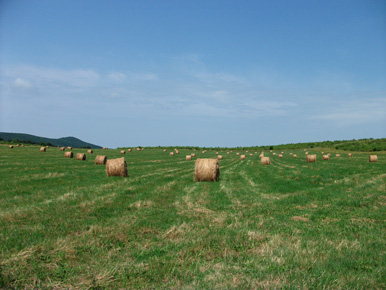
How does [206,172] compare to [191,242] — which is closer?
[191,242]

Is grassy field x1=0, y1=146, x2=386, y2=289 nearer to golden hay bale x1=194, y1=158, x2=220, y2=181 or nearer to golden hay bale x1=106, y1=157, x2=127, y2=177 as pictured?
golden hay bale x1=194, y1=158, x2=220, y2=181

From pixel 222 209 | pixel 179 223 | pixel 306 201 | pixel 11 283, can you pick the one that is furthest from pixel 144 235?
pixel 306 201

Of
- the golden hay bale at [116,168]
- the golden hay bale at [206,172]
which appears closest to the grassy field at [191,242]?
the golden hay bale at [206,172]

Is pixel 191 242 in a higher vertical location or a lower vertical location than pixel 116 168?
lower

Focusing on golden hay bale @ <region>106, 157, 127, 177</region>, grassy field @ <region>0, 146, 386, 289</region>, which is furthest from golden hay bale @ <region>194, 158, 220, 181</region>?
grassy field @ <region>0, 146, 386, 289</region>

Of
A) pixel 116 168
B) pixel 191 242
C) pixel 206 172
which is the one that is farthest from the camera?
pixel 116 168

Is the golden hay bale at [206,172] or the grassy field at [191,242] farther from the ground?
the golden hay bale at [206,172]

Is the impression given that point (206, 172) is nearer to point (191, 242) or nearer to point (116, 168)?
point (116, 168)

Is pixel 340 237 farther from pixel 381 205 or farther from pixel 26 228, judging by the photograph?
pixel 26 228

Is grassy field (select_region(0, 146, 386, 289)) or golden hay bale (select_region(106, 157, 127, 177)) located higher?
golden hay bale (select_region(106, 157, 127, 177))

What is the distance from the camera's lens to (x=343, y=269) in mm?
4949

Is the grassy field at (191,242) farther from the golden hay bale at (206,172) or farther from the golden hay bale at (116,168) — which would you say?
the golden hay bale at (116,168)

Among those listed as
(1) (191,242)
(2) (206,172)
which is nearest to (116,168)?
(2) (206,172)

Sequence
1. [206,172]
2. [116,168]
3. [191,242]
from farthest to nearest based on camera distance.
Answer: [116,168]
[206,172]
[191,242]
